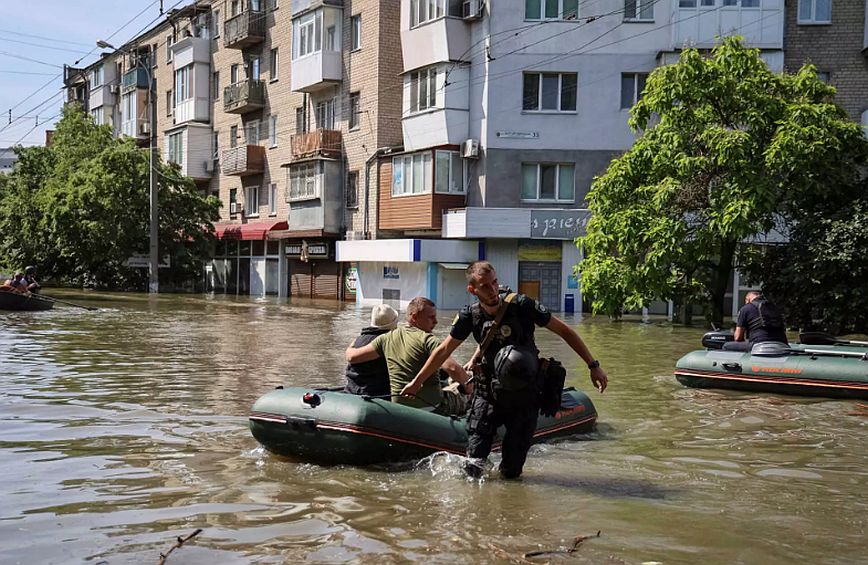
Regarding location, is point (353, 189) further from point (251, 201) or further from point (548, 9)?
point (548, 9)

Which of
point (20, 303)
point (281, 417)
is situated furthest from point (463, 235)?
point (281, 417)

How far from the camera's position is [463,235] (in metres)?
33.4

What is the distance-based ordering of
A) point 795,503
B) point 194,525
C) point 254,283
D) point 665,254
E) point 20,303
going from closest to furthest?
point 194,525 < point 795,503 < point 665,254 < point 20,303 < point 254,283

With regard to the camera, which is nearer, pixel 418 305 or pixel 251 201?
pixel 418 305

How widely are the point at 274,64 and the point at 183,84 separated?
9.62 m

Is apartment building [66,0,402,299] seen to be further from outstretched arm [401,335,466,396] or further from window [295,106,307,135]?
outstretched arm [401,335,466,396]

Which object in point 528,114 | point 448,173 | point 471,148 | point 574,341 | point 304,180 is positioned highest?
point 528,114

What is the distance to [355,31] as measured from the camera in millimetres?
39625

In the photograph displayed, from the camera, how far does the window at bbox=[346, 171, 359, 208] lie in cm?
3919

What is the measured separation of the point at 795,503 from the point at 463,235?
26439 millimetres

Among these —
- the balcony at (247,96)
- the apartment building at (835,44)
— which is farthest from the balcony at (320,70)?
the apartment building at (835,44)

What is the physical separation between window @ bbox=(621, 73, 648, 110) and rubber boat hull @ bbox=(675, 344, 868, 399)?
20185 mm

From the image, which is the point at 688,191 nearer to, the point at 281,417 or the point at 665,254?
the point at 665,254

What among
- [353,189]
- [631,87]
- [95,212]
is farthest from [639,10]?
[95,212]
